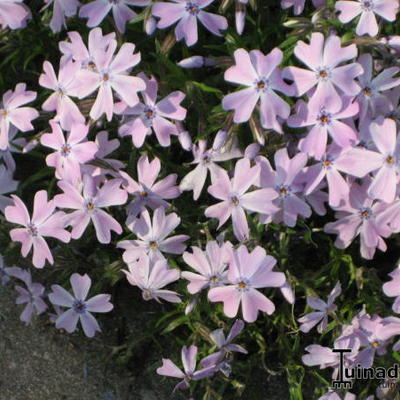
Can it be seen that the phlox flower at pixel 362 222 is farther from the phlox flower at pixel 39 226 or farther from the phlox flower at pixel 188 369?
the phlox flower at pixel 39 226

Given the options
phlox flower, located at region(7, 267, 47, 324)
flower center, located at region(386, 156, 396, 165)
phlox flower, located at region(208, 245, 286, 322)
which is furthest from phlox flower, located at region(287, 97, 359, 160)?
phlox flower, located at region(7, 267, 47, 324)

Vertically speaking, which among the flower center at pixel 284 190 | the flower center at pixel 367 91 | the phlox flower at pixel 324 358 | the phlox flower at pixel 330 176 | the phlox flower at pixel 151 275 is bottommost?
the phlox flower at pixel 324 358

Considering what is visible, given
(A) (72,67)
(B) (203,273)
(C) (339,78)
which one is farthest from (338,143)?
(A) (72,67)

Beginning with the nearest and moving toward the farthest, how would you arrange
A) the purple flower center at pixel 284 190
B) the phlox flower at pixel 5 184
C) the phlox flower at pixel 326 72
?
the phlox flower at pixel 326 72 → the purple flower center at pixel 284 190 → the phlox flower at pixel 5 184

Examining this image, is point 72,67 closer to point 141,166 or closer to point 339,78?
point 141,166

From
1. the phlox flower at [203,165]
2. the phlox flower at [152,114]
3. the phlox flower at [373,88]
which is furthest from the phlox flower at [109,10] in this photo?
the phlox flower at [373,88]

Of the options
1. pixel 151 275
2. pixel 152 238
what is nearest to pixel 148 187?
pixel 152 238

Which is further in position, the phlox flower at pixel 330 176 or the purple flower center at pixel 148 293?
the purple flower center at pixel 148 293

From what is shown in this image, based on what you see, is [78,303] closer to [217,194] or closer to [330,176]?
[217,194]
